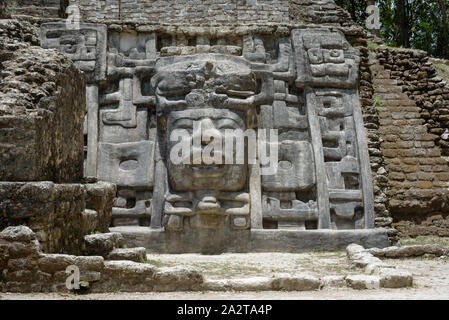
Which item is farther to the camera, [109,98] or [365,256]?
[109,98]

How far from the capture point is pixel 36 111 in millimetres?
4664

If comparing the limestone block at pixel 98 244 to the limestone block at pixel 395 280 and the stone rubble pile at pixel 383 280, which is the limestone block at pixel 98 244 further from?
the limestone block at pixel 395 280

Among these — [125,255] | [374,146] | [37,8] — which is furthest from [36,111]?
[37,8]

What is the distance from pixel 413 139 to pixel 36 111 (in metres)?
6.48

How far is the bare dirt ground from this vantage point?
4.10 m

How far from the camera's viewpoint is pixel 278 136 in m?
8.19

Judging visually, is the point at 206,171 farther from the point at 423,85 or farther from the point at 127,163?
the point at 423,85

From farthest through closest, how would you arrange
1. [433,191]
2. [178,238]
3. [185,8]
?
1. [185,8]
2. [433,191]
3. [178,238]

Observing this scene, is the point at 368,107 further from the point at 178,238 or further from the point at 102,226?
the point at 102,226

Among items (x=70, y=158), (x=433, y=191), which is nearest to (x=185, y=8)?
(x=433, y=191)

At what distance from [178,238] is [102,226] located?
186 cm

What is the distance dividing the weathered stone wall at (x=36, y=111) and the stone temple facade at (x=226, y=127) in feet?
6.27

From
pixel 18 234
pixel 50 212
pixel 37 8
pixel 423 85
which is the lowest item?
pixel 18 234

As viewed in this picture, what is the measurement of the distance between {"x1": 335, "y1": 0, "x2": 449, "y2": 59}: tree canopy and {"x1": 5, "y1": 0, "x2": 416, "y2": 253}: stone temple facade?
1054 centimetres
